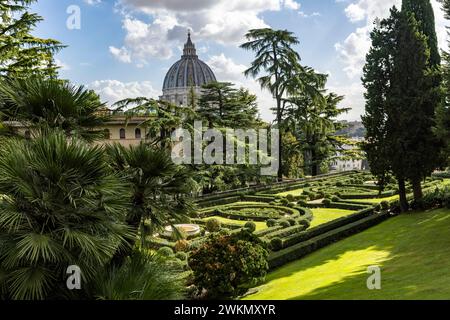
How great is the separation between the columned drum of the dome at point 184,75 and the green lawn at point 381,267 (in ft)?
311

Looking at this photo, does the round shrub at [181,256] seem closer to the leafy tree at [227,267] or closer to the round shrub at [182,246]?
the round shrub at [182,246]

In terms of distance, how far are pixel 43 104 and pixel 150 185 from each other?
2.44 m

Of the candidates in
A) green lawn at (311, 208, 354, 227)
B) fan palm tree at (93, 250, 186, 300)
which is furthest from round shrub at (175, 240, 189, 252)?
fan palm tree at (93, 250, 186, 300)

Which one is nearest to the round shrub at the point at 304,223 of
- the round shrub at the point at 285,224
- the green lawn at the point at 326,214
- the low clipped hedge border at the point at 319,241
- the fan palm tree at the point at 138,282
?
the round shrub at the point at 285,224

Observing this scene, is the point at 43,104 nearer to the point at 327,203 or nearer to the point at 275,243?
the point at 275,243

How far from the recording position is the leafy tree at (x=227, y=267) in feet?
37.1

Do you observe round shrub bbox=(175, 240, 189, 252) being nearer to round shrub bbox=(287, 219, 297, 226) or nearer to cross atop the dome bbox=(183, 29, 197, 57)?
round shrub bbox=(287, 219, 297, 226)

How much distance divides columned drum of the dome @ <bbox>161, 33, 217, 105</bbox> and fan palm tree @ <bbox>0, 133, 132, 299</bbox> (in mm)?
103679

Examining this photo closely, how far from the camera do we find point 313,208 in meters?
26.5

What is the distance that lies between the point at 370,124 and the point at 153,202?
18007 mm

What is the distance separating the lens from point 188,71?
367 feet

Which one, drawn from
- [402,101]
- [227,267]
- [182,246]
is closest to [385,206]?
[402,101]

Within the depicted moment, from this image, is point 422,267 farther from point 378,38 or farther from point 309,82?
point 309,82
